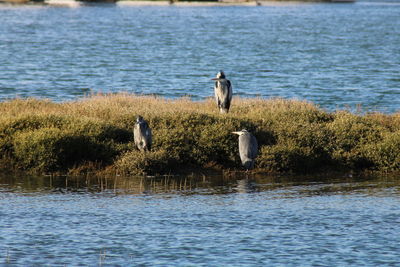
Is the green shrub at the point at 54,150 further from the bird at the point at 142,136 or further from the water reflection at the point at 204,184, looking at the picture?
the bird at the point at 142,136

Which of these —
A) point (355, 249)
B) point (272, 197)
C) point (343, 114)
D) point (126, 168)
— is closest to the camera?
point (355, 249)

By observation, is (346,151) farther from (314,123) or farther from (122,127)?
(122,127)

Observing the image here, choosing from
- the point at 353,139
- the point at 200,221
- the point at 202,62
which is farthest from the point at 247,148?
the point at 202,62

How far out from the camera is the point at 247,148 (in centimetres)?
1991

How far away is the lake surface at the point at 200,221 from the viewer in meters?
14.1

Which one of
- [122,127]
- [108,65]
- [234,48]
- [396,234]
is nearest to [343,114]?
[122,127]

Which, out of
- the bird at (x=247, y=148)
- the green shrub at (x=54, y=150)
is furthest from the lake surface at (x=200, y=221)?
the green shrub at (x=54, y=150)

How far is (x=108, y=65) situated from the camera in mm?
60438

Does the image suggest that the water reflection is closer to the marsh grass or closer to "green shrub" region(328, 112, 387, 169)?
the marsh grass

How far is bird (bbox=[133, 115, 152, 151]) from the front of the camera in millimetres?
19766

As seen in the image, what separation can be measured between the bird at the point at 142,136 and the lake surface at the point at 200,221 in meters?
0.83

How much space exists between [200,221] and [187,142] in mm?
5242

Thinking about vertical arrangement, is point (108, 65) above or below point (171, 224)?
above

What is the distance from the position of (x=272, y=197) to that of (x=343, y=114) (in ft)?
22.2
